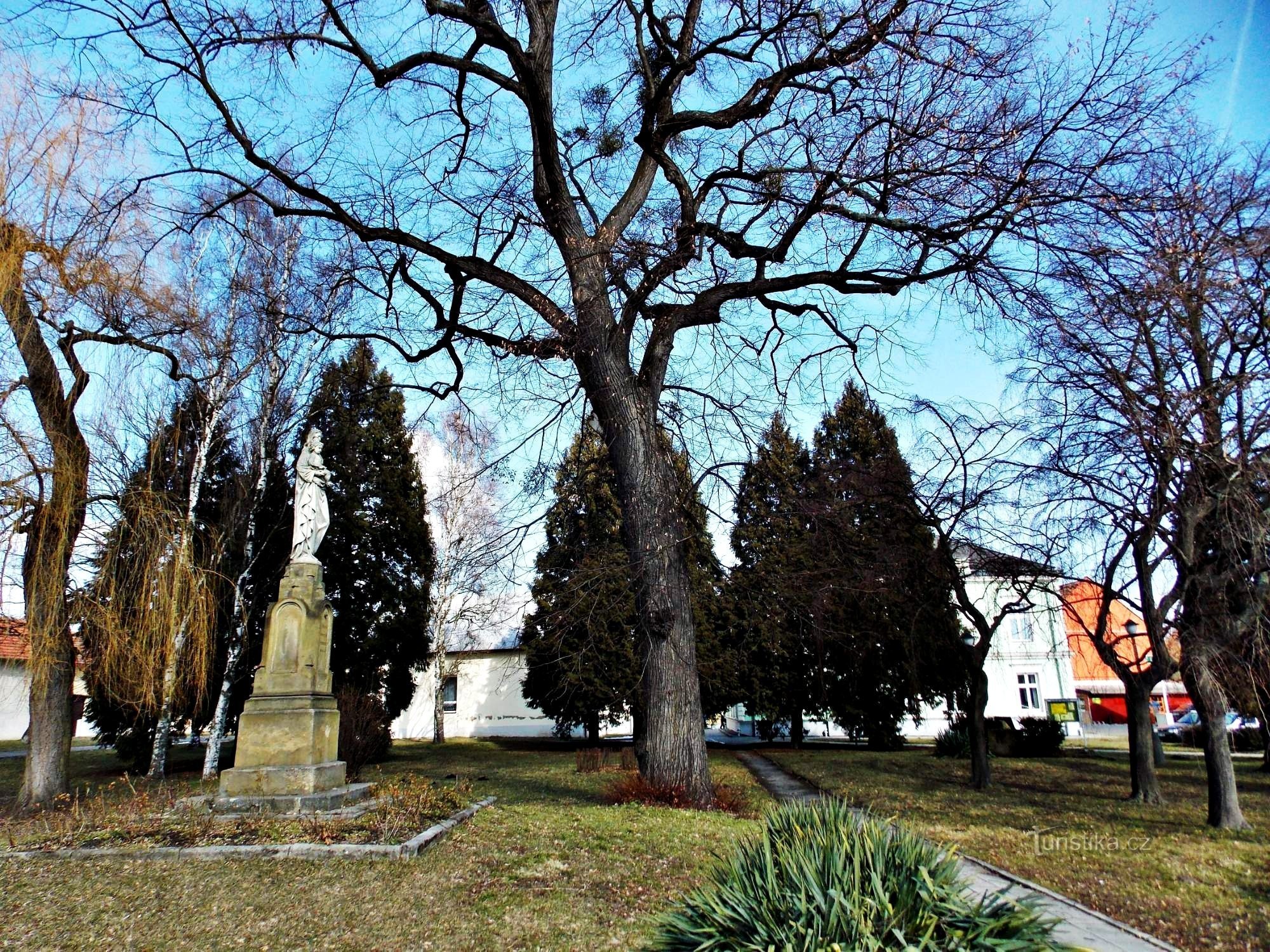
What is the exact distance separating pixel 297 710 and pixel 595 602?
3915 millimetres

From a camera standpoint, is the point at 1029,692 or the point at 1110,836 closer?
the point at 1110,836

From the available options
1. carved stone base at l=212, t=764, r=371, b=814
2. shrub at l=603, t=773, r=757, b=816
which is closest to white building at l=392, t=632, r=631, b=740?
carved stone base at l=212, t=764, r=371, b=814

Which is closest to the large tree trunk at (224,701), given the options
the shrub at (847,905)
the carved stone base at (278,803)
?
the carved stone base at (278,803)

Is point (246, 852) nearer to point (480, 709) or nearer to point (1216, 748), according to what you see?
point (1216, 748)

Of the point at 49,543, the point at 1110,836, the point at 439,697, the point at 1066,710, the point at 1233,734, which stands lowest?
the point at 1233,734

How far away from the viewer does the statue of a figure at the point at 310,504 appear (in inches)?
420

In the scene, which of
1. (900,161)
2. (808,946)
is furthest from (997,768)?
(808,946)

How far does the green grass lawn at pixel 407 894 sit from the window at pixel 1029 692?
33.0 metres

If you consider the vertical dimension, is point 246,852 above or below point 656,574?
below

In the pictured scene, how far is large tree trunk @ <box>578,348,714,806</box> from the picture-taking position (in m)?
8.98

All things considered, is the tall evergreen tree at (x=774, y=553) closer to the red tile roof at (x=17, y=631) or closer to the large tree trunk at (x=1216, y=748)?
the large tree trunk at (x=1216, y=748)

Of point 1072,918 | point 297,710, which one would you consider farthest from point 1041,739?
point 297,710

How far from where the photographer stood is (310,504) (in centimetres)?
1089

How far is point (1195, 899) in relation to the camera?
637 centimetres
